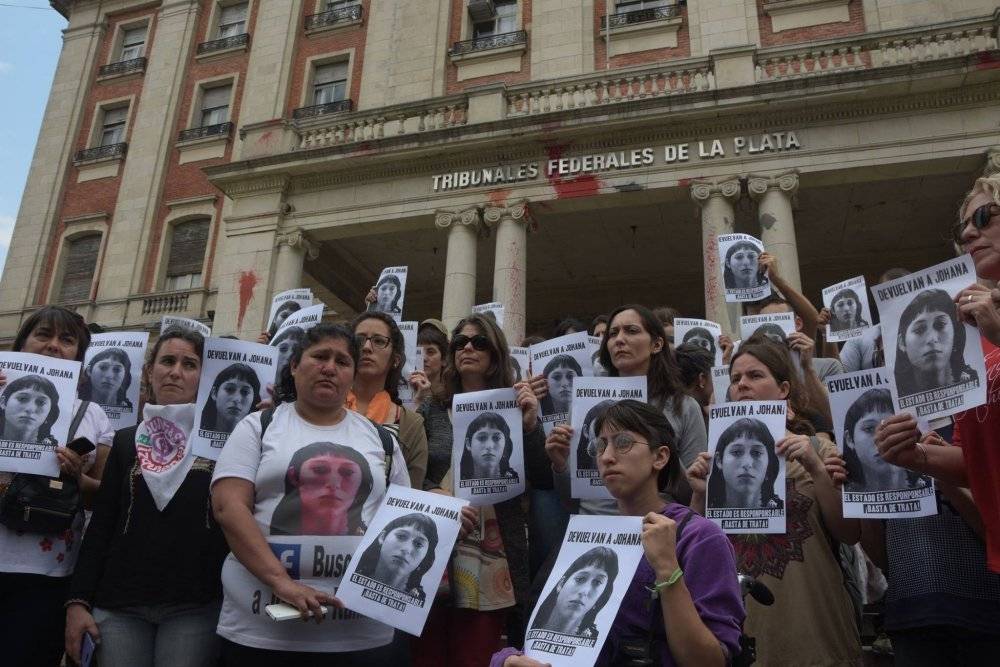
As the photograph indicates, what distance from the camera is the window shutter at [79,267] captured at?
22109mm

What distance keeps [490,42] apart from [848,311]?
1457 cm

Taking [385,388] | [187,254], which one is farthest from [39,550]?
[187,254]

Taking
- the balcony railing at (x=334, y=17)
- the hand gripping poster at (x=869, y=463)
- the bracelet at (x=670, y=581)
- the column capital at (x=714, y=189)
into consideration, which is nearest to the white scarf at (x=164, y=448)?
the bracelet at (x=670, y=581)

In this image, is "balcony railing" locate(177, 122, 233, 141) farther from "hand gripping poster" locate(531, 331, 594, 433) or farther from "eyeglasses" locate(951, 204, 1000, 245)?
"eyeglasses" locate(951, 204, 1000, 245)

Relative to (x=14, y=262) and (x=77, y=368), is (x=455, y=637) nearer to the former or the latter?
(x=77, y=368)

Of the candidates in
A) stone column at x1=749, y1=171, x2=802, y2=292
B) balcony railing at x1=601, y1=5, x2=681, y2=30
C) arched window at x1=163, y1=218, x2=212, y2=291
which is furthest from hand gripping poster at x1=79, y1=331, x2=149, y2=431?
arched window at x1=163, y1=218, x2=212, y2=291

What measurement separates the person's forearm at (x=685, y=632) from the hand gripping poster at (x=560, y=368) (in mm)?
2257

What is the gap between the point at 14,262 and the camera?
74.7 feet

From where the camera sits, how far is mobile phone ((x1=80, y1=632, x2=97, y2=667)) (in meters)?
3.07

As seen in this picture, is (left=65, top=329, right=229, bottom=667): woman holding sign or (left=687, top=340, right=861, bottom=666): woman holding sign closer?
(left=687, top=340, right=861, bottom=666): woman holding sign

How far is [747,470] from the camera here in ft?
10.0

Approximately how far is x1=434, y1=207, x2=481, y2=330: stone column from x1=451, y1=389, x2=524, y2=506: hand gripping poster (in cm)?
994

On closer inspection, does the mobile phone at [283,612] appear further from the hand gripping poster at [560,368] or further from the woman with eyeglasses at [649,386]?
the hand gripping poster at [560,368]

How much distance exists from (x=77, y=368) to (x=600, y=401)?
2.79 metres
